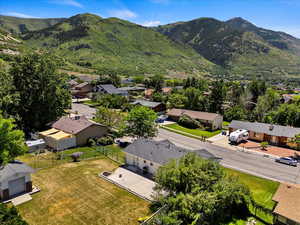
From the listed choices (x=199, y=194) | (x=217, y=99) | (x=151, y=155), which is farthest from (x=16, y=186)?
(x=217, y=99)

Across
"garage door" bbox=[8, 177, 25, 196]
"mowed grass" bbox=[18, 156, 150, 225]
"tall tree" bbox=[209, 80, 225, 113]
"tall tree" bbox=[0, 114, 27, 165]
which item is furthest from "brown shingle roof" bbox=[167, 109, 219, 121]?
"tall tree" bbox=[0, 114, 27, 165]

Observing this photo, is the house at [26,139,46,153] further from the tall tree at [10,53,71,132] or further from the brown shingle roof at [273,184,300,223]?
the brown shingle roof at [273,184,300,223]

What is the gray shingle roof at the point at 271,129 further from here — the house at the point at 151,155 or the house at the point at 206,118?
the house at the point at 151,155

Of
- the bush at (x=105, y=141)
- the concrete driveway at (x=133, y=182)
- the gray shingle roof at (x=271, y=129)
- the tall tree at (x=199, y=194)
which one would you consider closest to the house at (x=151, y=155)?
the concrete driveway at (x=133, y=182)

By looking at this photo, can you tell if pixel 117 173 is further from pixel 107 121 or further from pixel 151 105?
pixel 151 105

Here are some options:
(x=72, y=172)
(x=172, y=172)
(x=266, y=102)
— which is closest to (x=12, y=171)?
(x=72, y=172)
